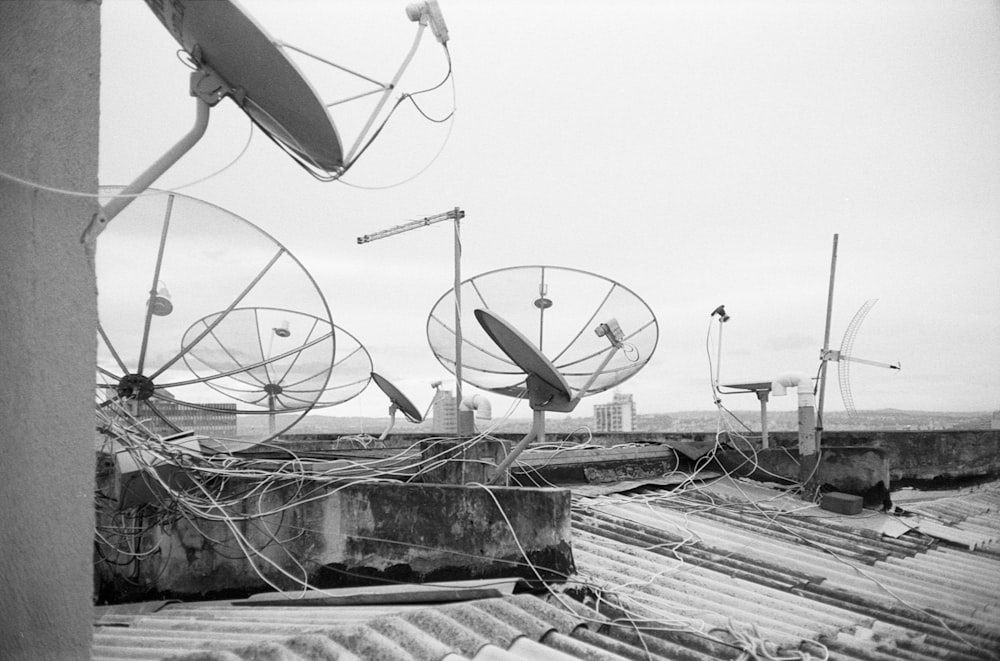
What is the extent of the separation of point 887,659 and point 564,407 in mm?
2400

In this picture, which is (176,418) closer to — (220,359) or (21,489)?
(220,359)

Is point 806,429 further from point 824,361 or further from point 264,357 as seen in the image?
point 264,357

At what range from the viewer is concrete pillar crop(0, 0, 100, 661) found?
102 inches

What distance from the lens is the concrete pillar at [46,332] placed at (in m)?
2.59

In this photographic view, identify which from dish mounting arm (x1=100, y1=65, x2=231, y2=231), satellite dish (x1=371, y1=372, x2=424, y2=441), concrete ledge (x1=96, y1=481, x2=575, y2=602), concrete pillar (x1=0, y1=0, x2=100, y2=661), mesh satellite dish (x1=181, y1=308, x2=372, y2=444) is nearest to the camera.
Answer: concrete pillar (x1=0, y1=0, x2=100, y2=661)

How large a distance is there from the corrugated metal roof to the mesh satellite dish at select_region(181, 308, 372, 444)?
11.8 feet

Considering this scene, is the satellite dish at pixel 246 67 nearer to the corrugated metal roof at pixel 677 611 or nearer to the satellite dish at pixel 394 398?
the corrugated metal roof at pixel 677 611

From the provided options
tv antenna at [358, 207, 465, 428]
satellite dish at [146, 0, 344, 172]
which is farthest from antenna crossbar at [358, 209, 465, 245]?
satellite dish at [146, 0, 344, 172]

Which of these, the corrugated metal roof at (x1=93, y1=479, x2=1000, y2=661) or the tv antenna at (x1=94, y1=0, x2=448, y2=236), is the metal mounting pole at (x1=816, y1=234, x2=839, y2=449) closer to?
the corrugated metal roof at (x1=93, y1=479, x2=1000, y2=661)

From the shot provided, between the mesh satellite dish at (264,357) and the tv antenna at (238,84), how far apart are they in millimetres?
3983

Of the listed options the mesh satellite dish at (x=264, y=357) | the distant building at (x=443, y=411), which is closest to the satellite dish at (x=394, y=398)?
the distant building at (x=443, y=411)

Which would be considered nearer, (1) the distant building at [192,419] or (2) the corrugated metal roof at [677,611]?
(2) the corrugated metal roof at [677,611]

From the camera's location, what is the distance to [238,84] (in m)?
3.50

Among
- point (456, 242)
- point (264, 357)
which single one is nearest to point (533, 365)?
point (264, 357)
